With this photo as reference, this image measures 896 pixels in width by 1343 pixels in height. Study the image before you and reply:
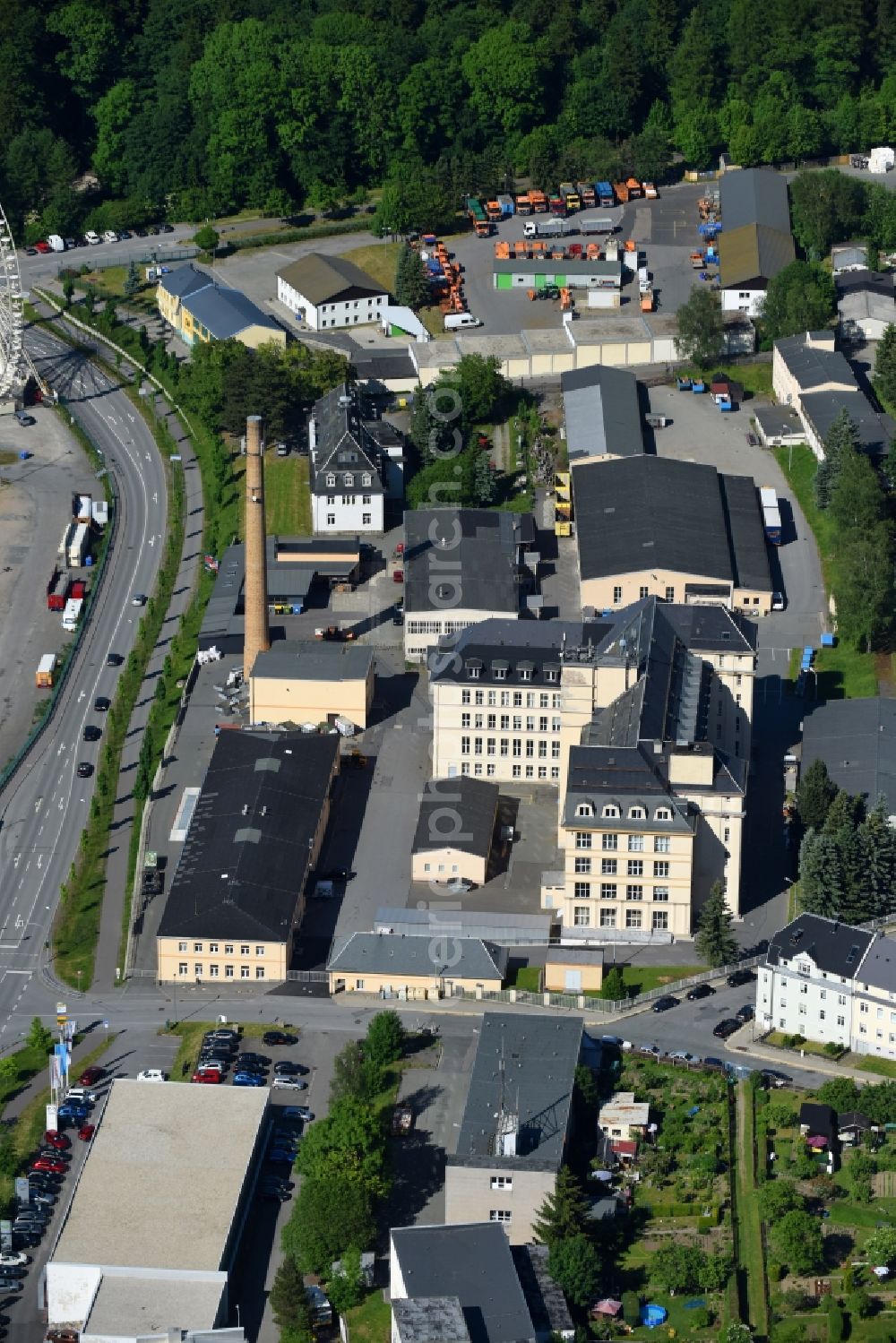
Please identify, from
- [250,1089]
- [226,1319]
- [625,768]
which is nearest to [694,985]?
[625,768]

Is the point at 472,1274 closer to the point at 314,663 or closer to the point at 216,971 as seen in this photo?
the point at 216,971

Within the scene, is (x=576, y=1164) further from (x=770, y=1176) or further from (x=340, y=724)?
(x=340, y=724)

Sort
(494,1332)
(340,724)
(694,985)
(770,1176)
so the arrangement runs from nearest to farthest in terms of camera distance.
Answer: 1. (494,1332)
2. (770,1176)
3. (694,985)
4. (340,724)

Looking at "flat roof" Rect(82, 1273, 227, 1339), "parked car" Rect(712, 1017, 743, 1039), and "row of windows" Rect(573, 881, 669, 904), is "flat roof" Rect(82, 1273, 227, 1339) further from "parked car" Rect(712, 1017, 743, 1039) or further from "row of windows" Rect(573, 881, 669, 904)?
"row of windows" Rect(573, 881, 669, 904)

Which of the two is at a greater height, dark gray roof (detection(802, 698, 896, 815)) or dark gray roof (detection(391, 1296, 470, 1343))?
dark gray roof (detection(391, 1296, 470, 1343))

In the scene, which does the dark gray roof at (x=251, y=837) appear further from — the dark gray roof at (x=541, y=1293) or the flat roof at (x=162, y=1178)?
the dark gray roof at (x=541, y=1293)

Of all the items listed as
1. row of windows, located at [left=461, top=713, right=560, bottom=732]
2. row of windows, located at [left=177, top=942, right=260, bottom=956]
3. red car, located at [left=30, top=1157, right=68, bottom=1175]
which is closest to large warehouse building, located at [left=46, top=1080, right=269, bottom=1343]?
red car, located at [left=30, top=1157, right=68, bottom=1175]

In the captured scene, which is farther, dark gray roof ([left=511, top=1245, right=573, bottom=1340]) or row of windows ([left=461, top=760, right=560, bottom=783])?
row of windows ([left=461, top=760, right=560, bottom=783])
